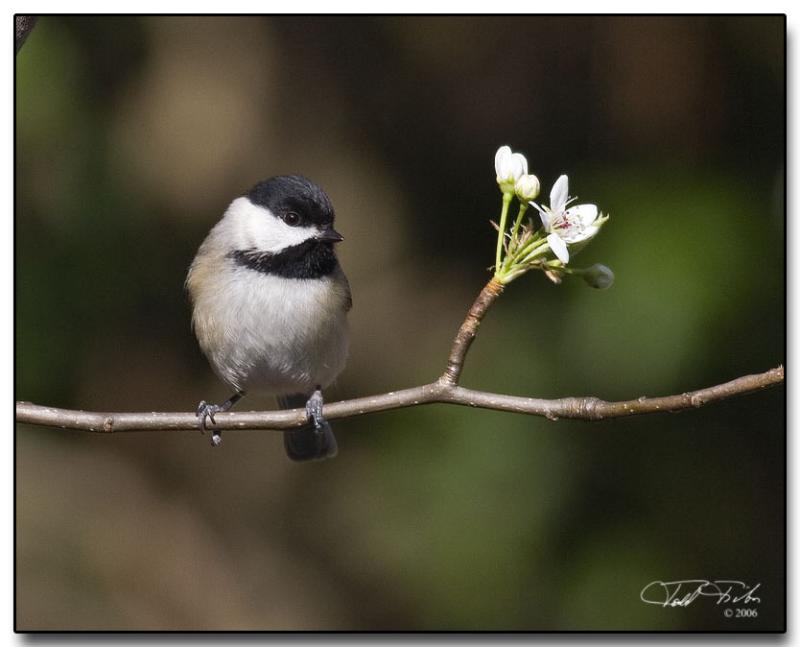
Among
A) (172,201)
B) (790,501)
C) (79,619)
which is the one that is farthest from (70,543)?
(790,501)

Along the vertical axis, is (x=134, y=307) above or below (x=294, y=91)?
below

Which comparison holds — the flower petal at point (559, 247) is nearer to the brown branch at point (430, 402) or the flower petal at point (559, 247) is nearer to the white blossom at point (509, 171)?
the white blossom at point (509, 171)

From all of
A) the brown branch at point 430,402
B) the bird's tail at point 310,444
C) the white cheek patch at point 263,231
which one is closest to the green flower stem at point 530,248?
the brown branch at point 430,402

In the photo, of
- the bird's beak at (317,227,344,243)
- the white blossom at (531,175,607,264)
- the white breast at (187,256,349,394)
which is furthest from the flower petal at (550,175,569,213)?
the white breast at (187,256,349,394)

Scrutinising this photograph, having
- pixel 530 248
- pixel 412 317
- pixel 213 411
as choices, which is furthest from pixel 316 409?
pixel 412 317

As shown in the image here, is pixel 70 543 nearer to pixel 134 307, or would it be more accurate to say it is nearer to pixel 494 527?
pixel 134 307

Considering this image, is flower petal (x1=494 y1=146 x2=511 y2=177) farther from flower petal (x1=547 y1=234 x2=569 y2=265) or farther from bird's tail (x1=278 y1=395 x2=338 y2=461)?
bird's tail (x1=278 y1=395 x2=338 y2=461)

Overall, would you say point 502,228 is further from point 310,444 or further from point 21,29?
point 310,444
